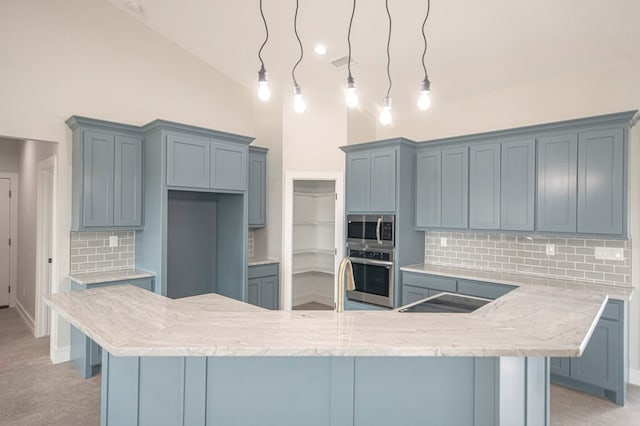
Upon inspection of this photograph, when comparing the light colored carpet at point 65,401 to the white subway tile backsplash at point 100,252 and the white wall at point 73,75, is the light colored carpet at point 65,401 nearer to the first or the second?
the white wall at point 73,75

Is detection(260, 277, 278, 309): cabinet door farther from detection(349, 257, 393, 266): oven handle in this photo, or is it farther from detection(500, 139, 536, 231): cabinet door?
detection(500, 139, 536, 231): cabinet door

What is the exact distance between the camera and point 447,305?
257 cm

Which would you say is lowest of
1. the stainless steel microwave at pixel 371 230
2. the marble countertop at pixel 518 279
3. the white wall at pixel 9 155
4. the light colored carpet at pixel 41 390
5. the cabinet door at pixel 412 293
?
the light colored carpet at pixel 41 390

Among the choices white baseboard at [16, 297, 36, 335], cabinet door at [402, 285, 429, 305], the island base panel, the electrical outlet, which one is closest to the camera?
the island base panel

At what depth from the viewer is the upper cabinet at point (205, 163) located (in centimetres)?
380

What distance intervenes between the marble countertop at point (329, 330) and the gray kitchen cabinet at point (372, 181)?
2272 mm

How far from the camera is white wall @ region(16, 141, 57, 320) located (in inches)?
181

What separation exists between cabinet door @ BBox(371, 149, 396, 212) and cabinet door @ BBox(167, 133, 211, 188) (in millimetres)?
1904

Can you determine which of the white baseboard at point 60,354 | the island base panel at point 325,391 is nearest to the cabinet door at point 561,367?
the island base panel at point 325,391

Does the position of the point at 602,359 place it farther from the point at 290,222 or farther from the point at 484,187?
the point at 290,222

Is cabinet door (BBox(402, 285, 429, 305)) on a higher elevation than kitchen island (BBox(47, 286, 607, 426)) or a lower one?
lower

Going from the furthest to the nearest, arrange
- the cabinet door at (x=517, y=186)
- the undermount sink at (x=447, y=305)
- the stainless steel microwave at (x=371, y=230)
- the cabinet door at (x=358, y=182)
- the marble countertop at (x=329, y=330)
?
the cabinet door at (x=358, y=182), the stainless steel microwave at (x=371, y=230), the cabinet door at (x=517, y=186), the undermount sink at (x=447, y=305), the marble countertop at (x=329, y=330)

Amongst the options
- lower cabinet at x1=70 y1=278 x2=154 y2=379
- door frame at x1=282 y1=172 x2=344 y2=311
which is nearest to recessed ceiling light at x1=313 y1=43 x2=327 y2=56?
door frame at x1=282 y1=172 x2=344 y2=311

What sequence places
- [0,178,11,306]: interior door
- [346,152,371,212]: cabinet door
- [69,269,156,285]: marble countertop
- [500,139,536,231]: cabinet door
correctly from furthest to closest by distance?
[0,178,11,306]: interior door → [346,152,371,212]: cabinet door → [500,139,536,231]: cabinet door → [69,269,156,285]: marble countertop
